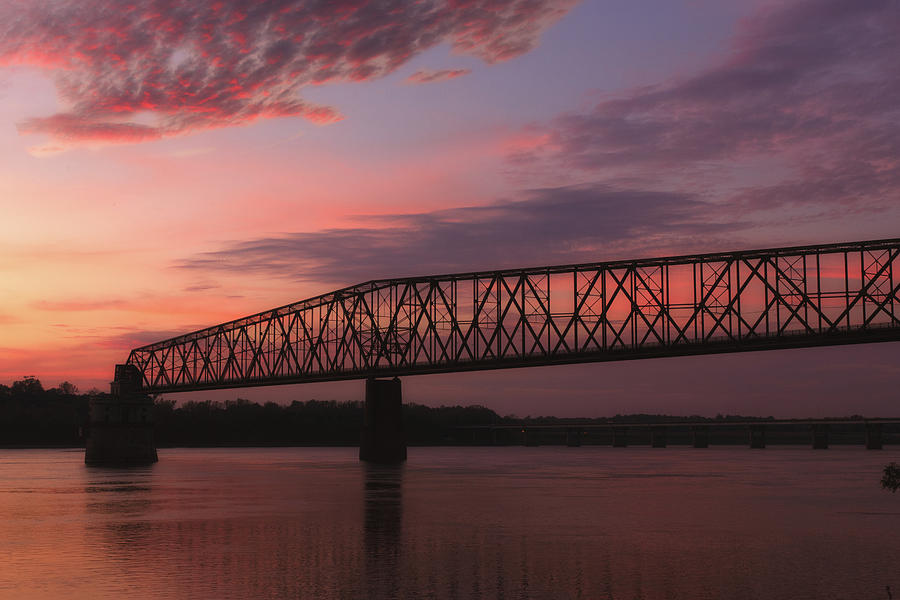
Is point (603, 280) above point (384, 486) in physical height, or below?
above

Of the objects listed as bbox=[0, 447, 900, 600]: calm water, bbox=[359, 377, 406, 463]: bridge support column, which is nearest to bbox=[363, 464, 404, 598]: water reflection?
bbox=[0, 447, 900, 600]: calm water

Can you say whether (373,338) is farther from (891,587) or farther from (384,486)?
(891,587)

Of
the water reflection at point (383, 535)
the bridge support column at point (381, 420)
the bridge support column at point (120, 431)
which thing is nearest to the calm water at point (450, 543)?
the water reflection at point (383, 535)

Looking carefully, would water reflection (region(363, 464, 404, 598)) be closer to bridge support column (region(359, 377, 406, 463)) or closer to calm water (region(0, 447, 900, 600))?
calm water (region(0, 447, 900, 600))

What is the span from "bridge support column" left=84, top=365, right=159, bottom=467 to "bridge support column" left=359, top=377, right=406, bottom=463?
106 ft

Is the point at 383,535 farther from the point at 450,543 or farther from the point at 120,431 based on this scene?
the point at 120,431

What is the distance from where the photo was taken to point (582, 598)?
3172 centimetres

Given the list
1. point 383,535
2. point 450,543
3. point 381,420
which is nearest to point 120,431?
point 381,420

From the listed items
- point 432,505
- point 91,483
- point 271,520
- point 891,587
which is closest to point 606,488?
point 432,505

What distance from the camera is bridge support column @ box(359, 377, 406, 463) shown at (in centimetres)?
14225

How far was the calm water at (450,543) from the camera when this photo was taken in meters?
34.2

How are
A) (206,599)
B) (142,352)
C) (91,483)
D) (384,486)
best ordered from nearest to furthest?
1. (206,599)
2. (384,486)
3. (91,483)
4. (142,352)

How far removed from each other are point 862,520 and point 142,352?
469 ft

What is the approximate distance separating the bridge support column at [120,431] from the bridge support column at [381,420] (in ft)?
106
